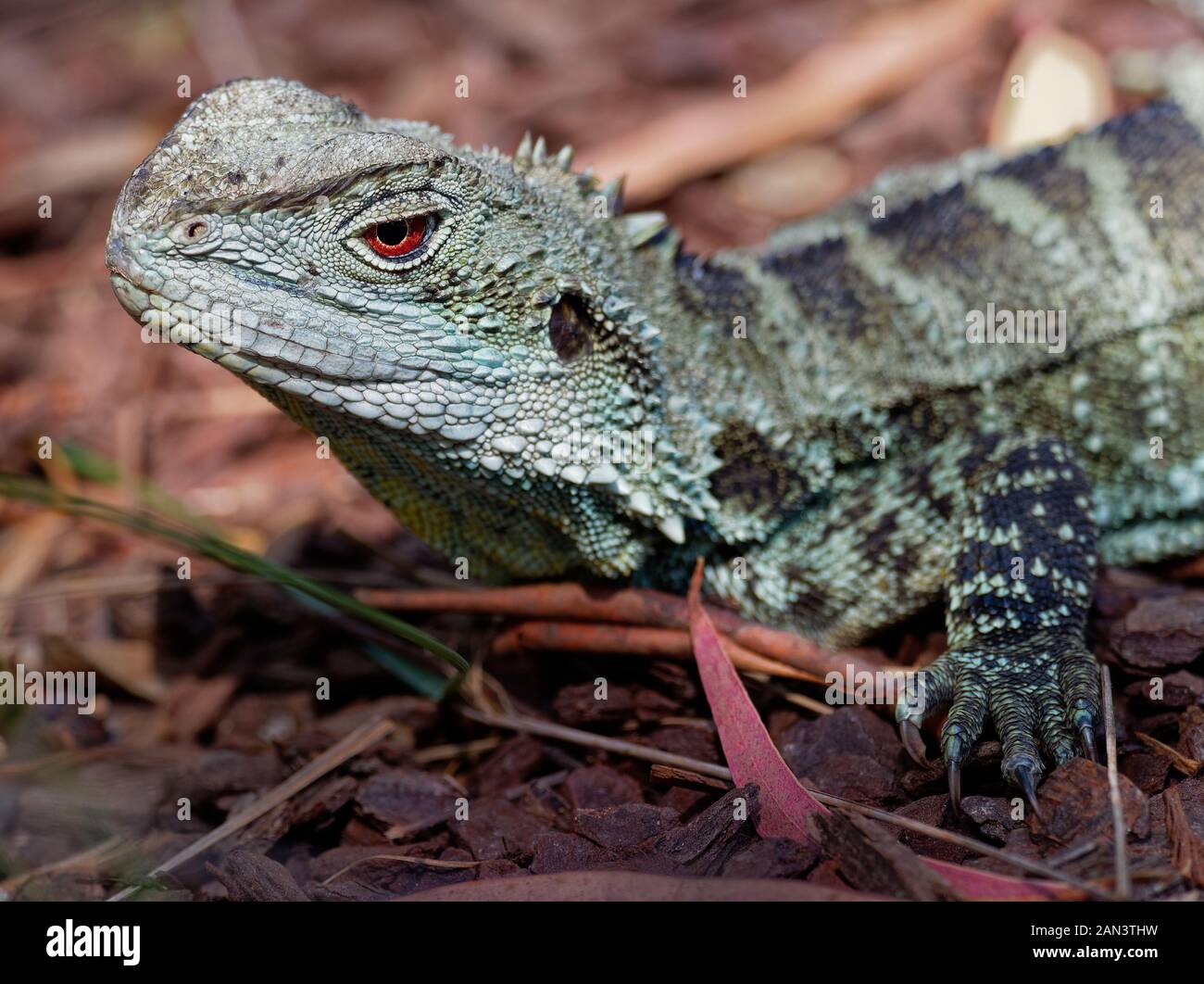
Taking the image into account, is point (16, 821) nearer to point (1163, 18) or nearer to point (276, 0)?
point (276, 0)

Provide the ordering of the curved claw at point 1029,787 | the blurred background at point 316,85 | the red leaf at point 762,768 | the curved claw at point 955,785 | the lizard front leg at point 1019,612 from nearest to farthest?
the red leaf at point 762,768 → the curved claw at point 1029,787 → the curved claw at point 955,785 → the lizard front leg at point 1019,612 → the blurred background at point 316,85

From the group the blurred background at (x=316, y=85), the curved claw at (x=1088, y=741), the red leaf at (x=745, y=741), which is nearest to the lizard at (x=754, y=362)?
the curved claw at (x=1088, y=741)

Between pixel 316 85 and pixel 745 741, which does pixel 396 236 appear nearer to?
pixel 745 741

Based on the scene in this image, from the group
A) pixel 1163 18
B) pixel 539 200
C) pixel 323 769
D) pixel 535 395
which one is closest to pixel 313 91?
pixel 539 200

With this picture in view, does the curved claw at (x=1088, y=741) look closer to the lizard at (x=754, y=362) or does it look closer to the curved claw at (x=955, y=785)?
the lizard at (x=754, y=362)

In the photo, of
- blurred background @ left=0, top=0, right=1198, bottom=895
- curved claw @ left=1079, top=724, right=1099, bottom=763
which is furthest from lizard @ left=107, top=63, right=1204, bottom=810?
blurred background @ left=0, top=0, right=1198, bottom=895

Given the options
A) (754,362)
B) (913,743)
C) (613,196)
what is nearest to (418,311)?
(613,196)
